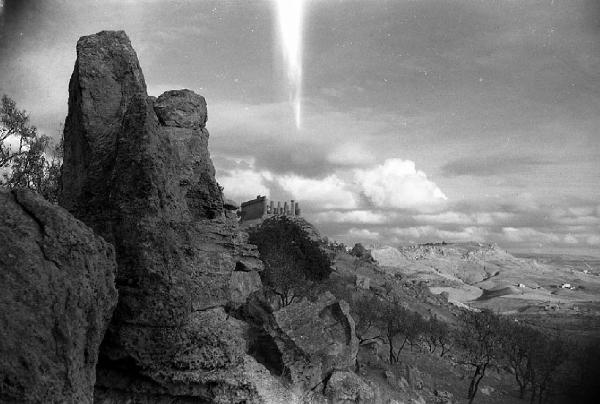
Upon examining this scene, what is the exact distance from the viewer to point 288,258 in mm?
49406

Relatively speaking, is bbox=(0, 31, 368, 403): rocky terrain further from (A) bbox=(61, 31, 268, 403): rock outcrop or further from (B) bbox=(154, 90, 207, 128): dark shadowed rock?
(B) bbox=(154, 90, 207, 128): dark shadowed rock

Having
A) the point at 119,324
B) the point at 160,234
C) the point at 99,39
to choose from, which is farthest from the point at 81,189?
the point at 99,39

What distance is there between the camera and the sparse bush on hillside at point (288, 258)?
4347cm

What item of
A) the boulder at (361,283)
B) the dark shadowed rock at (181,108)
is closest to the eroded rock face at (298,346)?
the dark shadowed rock at (181,108)

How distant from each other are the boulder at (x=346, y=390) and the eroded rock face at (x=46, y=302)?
11943mm

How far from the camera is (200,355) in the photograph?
41.1 feet

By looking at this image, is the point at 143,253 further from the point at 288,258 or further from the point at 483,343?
the point at 483,343

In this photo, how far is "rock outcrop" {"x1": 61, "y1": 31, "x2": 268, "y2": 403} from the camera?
11.7 metres

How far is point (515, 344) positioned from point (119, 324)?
47111 millimetres

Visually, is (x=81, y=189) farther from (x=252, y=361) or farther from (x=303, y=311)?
(x=303, y=311)

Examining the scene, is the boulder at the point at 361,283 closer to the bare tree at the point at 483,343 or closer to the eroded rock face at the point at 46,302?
the bare tree at the point at 483,343

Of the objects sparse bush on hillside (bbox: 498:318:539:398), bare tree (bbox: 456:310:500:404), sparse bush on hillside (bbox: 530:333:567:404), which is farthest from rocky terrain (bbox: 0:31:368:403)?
sparse bush on hillside (bbox: 498:318:539:398)

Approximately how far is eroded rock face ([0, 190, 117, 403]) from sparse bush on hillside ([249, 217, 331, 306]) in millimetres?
32434

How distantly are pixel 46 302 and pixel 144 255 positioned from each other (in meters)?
3.40
